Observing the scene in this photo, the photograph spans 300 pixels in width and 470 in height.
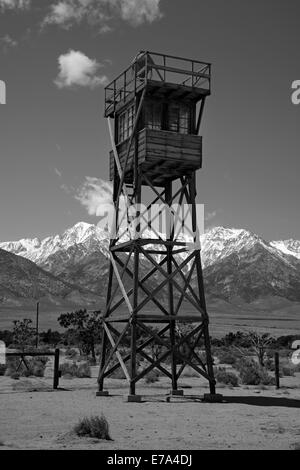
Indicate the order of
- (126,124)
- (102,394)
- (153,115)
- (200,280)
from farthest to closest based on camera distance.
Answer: (126,124) < (153,115) < (200,280) < (102,394)

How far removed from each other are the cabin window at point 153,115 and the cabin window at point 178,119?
0.40 metres

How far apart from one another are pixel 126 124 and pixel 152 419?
41.0 feet

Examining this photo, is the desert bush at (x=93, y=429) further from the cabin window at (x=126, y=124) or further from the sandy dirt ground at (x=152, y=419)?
the cabin window at (x=126, y=124)

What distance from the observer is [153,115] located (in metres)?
25.2

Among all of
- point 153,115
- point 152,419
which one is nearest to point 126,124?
point 153,115

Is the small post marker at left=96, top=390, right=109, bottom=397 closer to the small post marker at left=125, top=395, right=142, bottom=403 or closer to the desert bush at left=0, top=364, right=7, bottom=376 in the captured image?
the small post marker at left=125, top=395, right=142, bottom=403

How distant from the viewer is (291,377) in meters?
37.6

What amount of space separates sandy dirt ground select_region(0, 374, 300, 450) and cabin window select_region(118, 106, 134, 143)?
9.95 metres

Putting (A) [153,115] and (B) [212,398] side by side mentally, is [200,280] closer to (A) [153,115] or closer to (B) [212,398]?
(B) [212,398]

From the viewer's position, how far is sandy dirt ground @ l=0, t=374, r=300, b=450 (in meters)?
14.0

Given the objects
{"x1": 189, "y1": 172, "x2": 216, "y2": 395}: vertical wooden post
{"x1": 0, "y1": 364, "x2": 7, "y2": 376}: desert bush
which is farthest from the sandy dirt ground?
{"x1": 0, "y1": 364, "x2": 7, "y2": 376}: desert bush

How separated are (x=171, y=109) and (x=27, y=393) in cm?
1195

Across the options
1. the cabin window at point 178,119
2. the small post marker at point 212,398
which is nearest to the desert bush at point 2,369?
the small post marker at point 212,398
